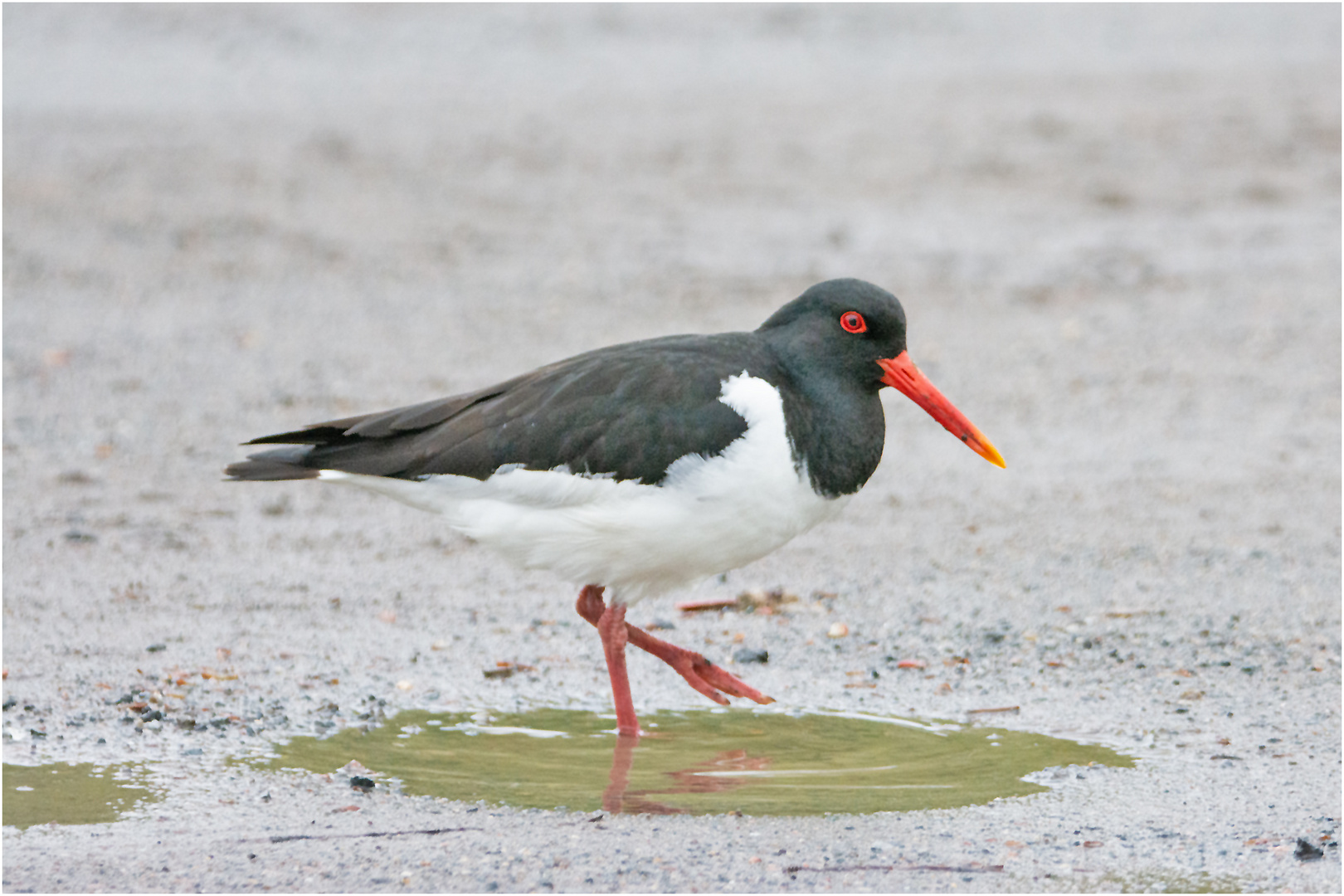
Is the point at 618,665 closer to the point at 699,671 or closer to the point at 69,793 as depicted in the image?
the point at 699,671

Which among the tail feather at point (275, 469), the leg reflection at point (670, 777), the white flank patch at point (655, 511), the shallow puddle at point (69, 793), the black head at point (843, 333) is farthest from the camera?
the tail feather at point (275, 469)

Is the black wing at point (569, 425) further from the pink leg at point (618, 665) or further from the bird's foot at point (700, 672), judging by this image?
the bird's foot at point (700, 672)

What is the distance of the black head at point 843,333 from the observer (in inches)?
190

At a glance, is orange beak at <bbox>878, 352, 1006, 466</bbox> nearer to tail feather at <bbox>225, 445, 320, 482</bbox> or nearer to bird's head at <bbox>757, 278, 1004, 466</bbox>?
bird's head at <bbox>757, 278, 1004, 466</bbox>

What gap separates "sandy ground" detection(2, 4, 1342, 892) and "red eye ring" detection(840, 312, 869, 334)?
115 centimetres

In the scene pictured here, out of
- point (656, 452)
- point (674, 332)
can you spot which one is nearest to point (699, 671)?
point (656, 452)

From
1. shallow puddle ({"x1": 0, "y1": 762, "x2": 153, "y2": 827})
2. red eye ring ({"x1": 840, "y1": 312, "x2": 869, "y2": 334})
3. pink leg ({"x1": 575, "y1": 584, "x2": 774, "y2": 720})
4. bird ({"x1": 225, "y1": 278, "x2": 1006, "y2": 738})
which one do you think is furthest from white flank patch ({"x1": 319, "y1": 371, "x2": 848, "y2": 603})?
shallow puddle ({"x1": 0, "y1": 762, "x2": 153, "y2": 827})

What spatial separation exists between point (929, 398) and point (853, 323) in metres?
0.37

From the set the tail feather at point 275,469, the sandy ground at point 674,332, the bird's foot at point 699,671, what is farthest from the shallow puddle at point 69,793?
the bird's foot at point 699,671

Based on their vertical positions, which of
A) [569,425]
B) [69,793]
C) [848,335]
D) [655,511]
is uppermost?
[848,335]

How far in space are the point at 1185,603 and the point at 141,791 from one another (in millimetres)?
3586

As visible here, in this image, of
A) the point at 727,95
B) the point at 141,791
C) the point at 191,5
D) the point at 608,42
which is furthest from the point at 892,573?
the point at 191,5

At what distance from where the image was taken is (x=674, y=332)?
9578 millimetres

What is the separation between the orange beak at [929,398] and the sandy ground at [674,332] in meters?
0.77
